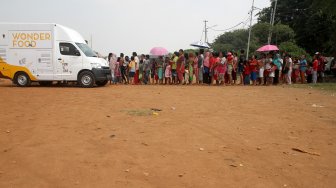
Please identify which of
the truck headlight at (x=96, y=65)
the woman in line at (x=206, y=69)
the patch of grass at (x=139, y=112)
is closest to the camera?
the patch of grass at (x=139, y=112)

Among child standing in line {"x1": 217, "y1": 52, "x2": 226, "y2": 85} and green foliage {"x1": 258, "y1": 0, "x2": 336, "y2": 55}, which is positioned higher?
green foliage {"x1": 258, "y1": 0, "x2": 336, "y2": 55}

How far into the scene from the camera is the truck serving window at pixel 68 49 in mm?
13438

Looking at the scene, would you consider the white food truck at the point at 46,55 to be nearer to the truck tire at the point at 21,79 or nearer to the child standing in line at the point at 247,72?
the truck tire at the point at 21,79

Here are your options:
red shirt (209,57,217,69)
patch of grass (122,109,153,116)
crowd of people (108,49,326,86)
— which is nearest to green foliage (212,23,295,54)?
crowd of people (108,49,326,86)

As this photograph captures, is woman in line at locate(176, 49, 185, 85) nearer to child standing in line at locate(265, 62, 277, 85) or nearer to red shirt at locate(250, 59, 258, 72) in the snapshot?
red shirt at locate(250, 59, 258, 72)

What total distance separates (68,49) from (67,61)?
0.51 meters

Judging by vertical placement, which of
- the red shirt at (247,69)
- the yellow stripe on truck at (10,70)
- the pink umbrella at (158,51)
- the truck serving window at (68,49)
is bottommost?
the yellow stripe on truck at (10,70)

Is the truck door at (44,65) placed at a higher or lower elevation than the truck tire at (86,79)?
higher

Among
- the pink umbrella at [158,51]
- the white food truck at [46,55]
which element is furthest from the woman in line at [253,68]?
the white food truck at [46,55]

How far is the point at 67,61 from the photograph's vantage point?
44.5ft

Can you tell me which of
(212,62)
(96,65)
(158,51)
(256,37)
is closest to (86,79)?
(96,65)

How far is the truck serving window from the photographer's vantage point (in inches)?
529

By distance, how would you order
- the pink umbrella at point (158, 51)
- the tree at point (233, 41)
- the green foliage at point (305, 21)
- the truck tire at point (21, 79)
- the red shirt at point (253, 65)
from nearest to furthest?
1. the truck tire at point (21, 79)
2. the red shirt at point (253, 65)
3. the pink umbrella at point (158, 51)
4. the green foliage at point (305, 21)
5. the tree at point (233, 41)

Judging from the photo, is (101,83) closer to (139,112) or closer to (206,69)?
(206,69)
